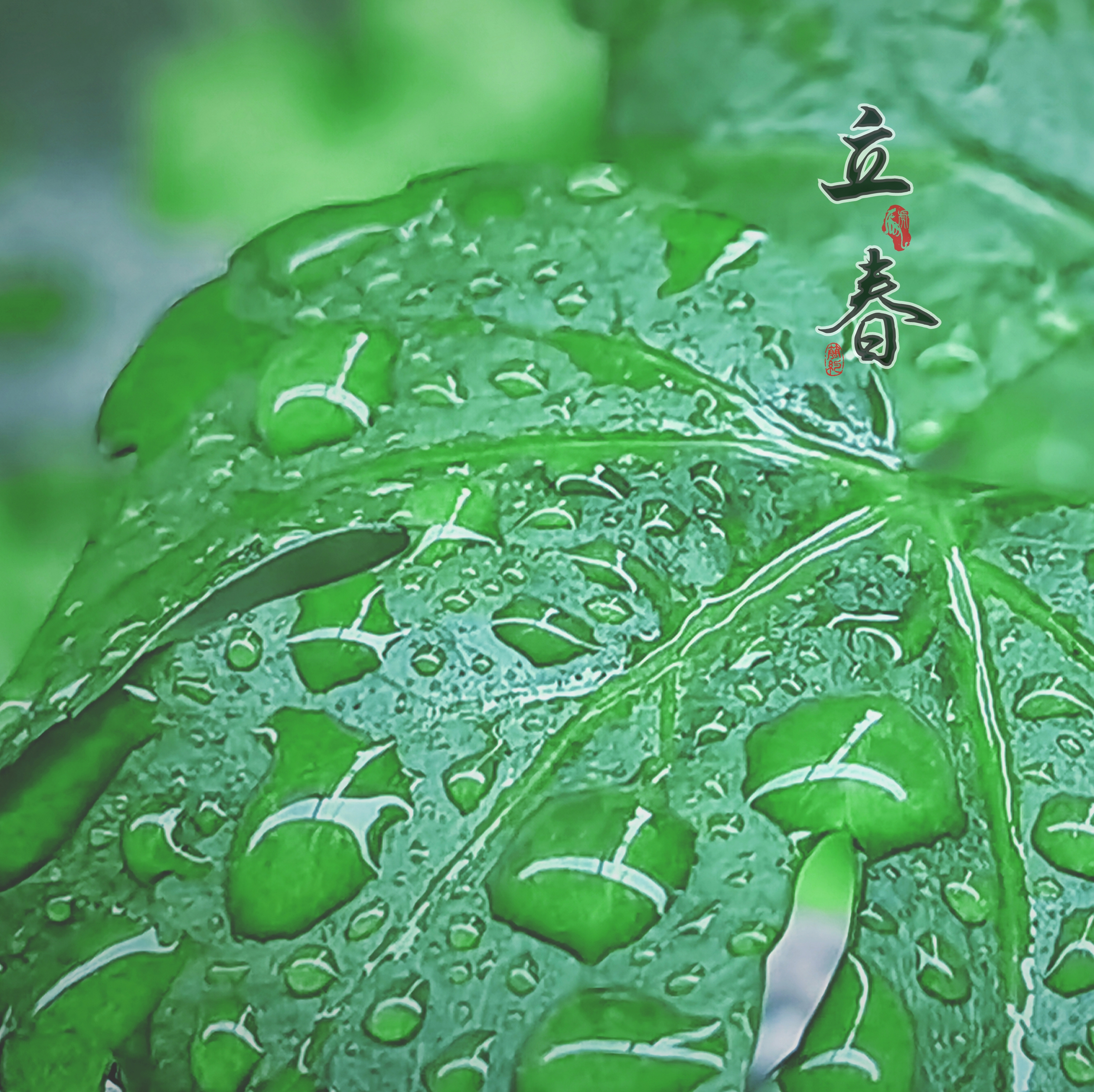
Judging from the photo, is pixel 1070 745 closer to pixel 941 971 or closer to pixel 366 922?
pixel 941 971

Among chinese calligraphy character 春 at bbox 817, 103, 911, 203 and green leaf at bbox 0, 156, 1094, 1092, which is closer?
green leaf at bbox 0, 156, 1094, 1092

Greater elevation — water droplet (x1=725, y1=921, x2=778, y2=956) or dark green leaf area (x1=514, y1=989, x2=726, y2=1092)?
water droplet (x1=725, y1=921, x2=778, y2=956)

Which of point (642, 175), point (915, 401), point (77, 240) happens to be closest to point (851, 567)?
point (915, 401)

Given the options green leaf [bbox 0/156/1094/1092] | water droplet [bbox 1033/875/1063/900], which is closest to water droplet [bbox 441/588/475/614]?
green leaf [bbox 0/156/1094/1092]

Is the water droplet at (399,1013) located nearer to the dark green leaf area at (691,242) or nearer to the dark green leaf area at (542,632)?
the dark green leaf area at (542,632)

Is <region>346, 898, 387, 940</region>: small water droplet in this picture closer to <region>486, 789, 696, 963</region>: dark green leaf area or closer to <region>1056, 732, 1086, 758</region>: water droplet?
<region>486, 789, 696, 963</region>: dark green leaf area

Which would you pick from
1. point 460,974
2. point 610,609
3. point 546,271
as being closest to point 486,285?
point 546,271
